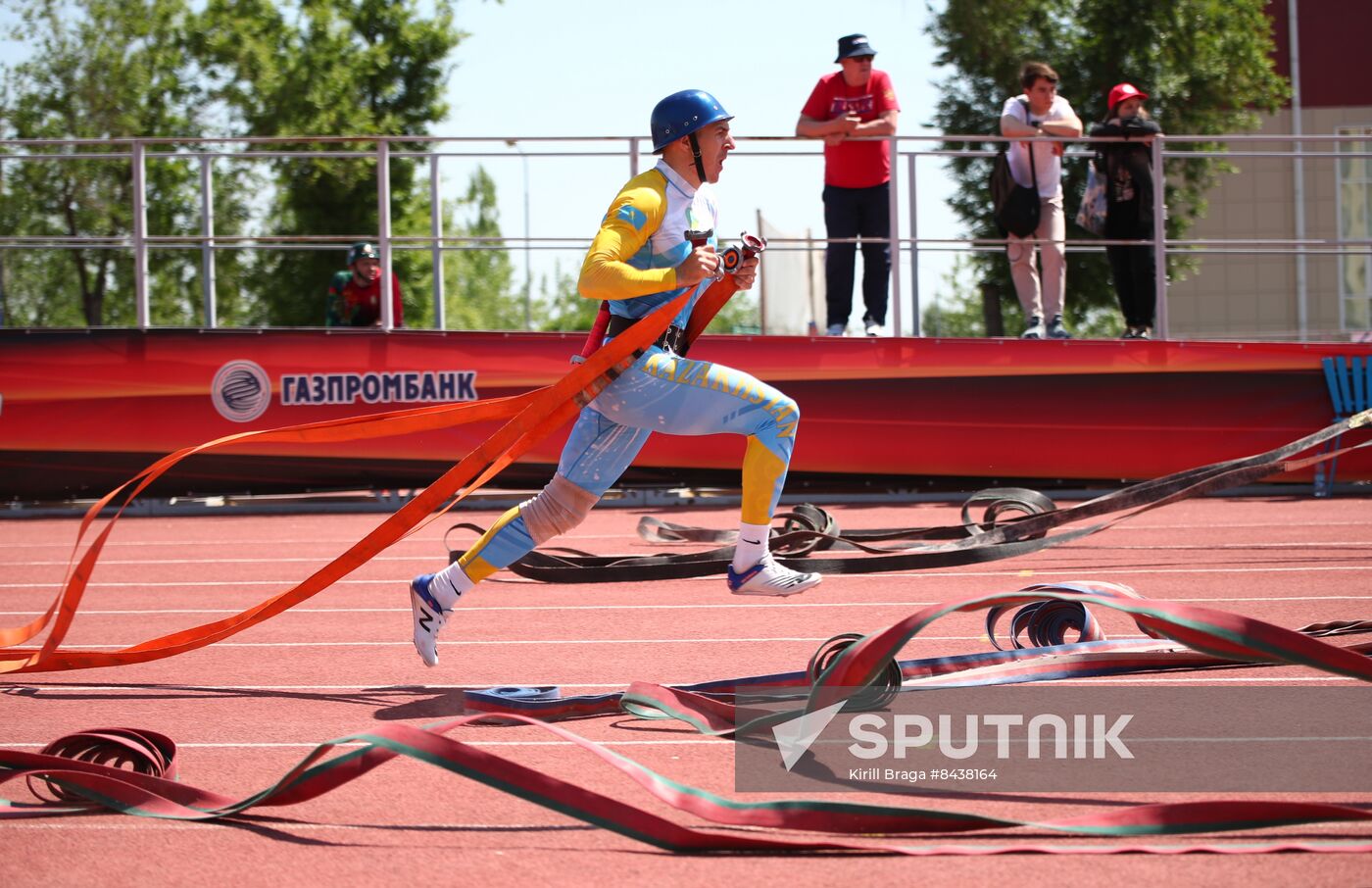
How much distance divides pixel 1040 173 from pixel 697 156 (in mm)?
7600

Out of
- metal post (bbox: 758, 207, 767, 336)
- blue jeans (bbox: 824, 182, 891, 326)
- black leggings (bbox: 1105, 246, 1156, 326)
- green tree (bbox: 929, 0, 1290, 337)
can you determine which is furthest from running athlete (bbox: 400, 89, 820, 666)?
green tree (bbox: 929, 0, 1290, 337)

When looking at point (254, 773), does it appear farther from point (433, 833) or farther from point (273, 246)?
point (273, 246)

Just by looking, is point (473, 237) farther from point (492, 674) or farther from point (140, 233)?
point (492, 674)

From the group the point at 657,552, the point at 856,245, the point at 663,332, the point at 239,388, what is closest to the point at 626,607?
the point at 657,552

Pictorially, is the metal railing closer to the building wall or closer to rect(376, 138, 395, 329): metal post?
rect(376, 138, 395, 329): metal post

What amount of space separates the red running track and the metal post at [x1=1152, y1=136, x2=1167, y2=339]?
193 centimetres

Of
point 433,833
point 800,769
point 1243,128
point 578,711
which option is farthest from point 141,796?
point 1243,128

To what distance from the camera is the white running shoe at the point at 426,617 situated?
5988 millimetres

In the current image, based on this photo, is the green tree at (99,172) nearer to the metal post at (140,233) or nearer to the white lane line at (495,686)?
the metal post at (140,233)

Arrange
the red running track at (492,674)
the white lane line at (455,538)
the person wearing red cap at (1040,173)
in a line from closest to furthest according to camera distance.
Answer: the red running track at (492,674)
the white lane line at (455,538)
the person wearing red cap at (1040,173)

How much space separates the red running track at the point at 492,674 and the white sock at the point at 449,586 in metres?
0.37

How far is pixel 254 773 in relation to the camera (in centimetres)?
478

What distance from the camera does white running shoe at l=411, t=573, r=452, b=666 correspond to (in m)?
5.99

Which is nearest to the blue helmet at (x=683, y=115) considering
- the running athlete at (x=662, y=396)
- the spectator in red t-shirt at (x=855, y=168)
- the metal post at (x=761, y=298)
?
the running athlete at (x=662, y=396)
